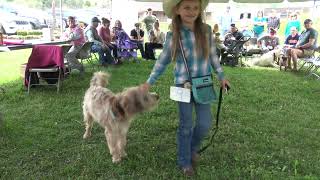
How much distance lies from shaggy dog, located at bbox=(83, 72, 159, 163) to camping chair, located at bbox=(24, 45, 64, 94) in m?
3.20

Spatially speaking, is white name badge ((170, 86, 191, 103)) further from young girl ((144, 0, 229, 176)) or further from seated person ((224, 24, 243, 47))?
seated person ((224, 24, 243, 47))

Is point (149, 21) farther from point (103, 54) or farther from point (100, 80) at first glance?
point (100, 80)

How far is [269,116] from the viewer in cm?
610

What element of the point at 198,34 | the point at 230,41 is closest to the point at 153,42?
the point at 230,41

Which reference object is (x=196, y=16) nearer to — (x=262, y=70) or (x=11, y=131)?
(x=11, y=131)

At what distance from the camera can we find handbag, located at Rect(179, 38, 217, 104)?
348cm

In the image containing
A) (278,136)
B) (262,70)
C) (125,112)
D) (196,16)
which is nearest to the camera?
(196,16)

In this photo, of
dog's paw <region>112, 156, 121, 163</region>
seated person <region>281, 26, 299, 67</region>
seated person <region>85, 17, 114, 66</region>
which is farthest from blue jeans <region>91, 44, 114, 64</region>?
dog's paw <region>112, 156, 121, 163</region>

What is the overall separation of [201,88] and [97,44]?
8031 millimetres

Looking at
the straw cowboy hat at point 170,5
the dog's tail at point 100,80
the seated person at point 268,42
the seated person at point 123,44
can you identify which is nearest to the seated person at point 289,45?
the seated person at point 268,42

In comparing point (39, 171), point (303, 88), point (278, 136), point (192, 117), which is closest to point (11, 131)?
point (39, 171)

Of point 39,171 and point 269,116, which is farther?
point 269,116

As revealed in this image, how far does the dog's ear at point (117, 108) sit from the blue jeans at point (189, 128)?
0.61 m

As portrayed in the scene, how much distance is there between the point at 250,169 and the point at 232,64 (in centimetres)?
867
